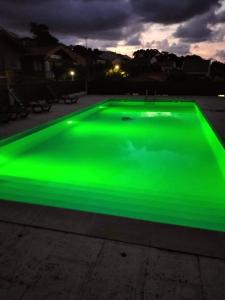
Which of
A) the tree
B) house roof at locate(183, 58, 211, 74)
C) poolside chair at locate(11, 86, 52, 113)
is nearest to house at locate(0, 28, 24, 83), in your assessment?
poolside chair at locate(11, 86, 52, 113)

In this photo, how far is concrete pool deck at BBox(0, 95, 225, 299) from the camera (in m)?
1.94

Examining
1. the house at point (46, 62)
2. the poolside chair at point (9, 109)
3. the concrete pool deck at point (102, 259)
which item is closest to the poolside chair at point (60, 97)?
the poolside chair at point (9, 109)

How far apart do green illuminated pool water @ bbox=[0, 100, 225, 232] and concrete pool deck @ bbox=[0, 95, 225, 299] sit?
0.71 meters

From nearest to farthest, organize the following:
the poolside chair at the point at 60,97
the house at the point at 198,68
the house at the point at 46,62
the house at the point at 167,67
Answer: the poolside chair at the point at 60,97
the house at the point at 46,62
the house at the point at 198,68
the house at the point at 167,67

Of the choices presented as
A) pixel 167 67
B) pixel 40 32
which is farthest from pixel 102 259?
pixel 40 32

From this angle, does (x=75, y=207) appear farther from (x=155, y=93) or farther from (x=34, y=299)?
(x=155, y=93)

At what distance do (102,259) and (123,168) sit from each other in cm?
462

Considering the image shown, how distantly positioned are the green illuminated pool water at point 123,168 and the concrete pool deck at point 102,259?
705 millimetres

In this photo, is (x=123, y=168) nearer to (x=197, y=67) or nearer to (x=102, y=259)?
(x=102, y=259)

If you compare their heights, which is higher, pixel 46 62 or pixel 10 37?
pixel 10 37

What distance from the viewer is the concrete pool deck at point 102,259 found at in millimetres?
1937

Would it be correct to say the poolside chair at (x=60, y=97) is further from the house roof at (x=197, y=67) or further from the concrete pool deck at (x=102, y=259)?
the house roof at (x=197, y=67)

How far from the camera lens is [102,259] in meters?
2.24

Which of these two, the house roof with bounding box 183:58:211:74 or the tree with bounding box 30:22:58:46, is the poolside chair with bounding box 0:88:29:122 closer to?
the house roof with bounding box 183:58:211:74
